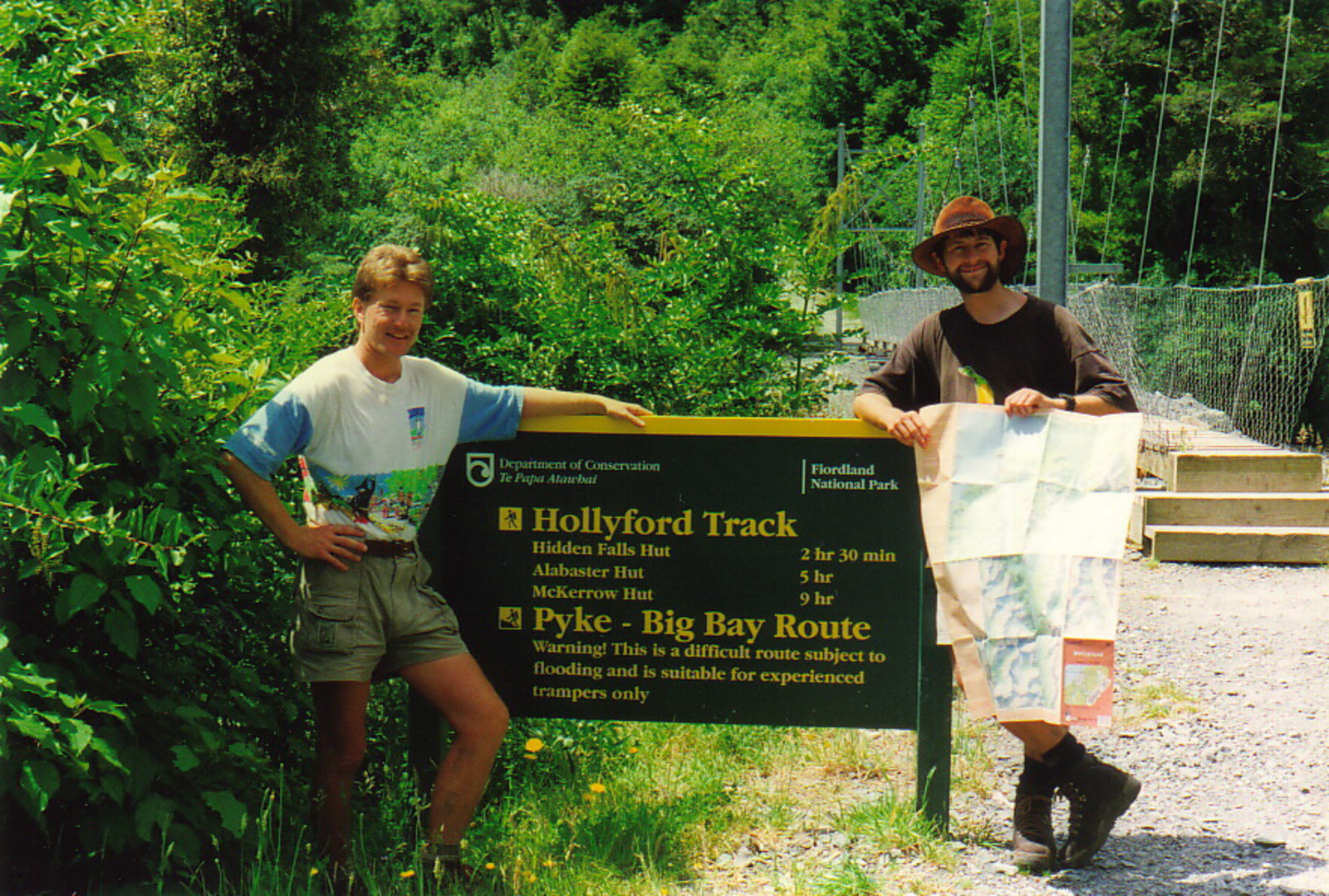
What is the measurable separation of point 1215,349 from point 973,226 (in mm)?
15936

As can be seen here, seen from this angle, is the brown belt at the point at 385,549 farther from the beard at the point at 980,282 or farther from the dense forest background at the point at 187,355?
the beard at the point at 980,282

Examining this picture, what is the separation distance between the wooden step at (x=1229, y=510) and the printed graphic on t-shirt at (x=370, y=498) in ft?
24.6

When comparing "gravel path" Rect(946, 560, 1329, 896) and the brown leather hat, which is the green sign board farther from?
"gravel path" Rect(946, 560, 1329, 896)

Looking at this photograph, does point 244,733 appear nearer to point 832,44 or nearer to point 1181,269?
point 1181,269

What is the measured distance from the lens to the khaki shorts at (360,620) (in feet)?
12.4

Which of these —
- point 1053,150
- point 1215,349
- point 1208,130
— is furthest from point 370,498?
point 1208,130

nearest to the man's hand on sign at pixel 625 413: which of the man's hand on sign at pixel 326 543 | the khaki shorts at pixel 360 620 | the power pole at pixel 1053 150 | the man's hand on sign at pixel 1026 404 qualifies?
the khaki shorts at pixel 360 620

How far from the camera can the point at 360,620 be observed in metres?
3.80

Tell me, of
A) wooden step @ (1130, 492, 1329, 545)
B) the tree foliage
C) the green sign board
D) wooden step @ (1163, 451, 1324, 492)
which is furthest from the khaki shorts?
wooden step @ (1163, 451, 1324, 492)

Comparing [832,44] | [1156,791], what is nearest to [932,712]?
[1156,791]

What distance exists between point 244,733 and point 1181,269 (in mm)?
33503

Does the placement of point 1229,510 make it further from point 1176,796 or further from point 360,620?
point 360,620

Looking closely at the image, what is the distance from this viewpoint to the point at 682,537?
4.42 m

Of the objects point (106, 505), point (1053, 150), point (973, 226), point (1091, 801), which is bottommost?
point (1091, 801)
